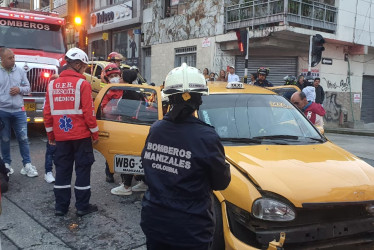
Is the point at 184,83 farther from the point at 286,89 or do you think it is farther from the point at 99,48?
the point at 99,48

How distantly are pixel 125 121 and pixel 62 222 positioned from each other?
4.56ft

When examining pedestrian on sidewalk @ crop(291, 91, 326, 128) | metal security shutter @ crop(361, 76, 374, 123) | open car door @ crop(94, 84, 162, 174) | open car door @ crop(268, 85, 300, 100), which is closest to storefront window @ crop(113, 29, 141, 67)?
metal security shutter @ crop(361, 76, 374, 123)

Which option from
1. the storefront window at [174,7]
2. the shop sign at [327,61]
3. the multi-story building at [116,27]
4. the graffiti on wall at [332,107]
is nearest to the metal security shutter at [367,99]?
the graffiti on wall at [332,107]

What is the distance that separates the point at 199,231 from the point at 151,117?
8.71ft

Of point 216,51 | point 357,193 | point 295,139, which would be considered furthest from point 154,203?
point 216,51

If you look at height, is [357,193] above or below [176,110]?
below

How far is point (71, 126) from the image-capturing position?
13.4ft

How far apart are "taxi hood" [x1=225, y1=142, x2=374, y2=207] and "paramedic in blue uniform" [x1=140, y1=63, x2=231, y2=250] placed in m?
0.89

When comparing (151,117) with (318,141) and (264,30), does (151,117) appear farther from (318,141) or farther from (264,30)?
(264,30)

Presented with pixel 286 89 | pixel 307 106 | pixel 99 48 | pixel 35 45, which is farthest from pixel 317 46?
pixel 99 48

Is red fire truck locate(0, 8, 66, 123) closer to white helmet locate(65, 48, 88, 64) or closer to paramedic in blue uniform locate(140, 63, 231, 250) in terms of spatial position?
white helmet locate(65, 48, 88, 64)

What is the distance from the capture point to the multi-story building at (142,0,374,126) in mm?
14773

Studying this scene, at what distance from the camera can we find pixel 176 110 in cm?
210

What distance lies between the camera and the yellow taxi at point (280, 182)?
9.11ft
